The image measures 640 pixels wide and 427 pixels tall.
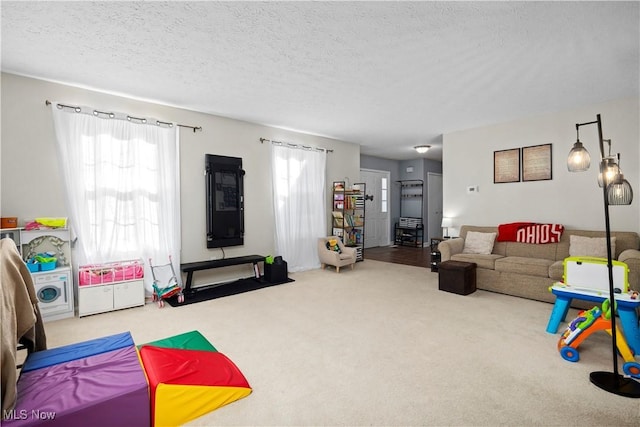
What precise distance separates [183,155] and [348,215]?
11.1 ft

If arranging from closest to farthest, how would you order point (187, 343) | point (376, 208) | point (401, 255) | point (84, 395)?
point (84, 395), point (187, 343), point (401, 255), point (376, 208)

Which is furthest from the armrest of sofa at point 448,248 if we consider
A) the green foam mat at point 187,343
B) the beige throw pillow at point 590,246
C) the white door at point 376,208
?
the green foam mat at point 187,343

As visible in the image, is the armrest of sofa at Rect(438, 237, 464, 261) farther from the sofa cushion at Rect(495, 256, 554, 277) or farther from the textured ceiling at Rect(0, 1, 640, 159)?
the textured ceiling at Rect(0, 1, 640, 159)

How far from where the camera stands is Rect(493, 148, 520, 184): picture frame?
5109 mm

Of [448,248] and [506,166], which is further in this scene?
[506,166]

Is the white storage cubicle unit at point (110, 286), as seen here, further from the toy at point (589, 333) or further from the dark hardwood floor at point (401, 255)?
the dark hardwood floor at point (401, 255)

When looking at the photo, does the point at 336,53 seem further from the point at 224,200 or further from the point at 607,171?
the point at 224,200

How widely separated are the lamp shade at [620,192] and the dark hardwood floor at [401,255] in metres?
3.64

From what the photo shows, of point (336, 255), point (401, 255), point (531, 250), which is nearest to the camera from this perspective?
point (531, 250)

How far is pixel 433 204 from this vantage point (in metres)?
9.27

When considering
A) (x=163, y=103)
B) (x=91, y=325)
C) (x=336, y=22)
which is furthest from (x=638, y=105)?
(x=91, y=325)

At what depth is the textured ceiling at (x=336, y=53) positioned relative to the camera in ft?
7.52

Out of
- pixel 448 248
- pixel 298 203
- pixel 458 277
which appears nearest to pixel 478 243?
pixel 448 248

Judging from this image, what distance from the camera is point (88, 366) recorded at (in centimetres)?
176
